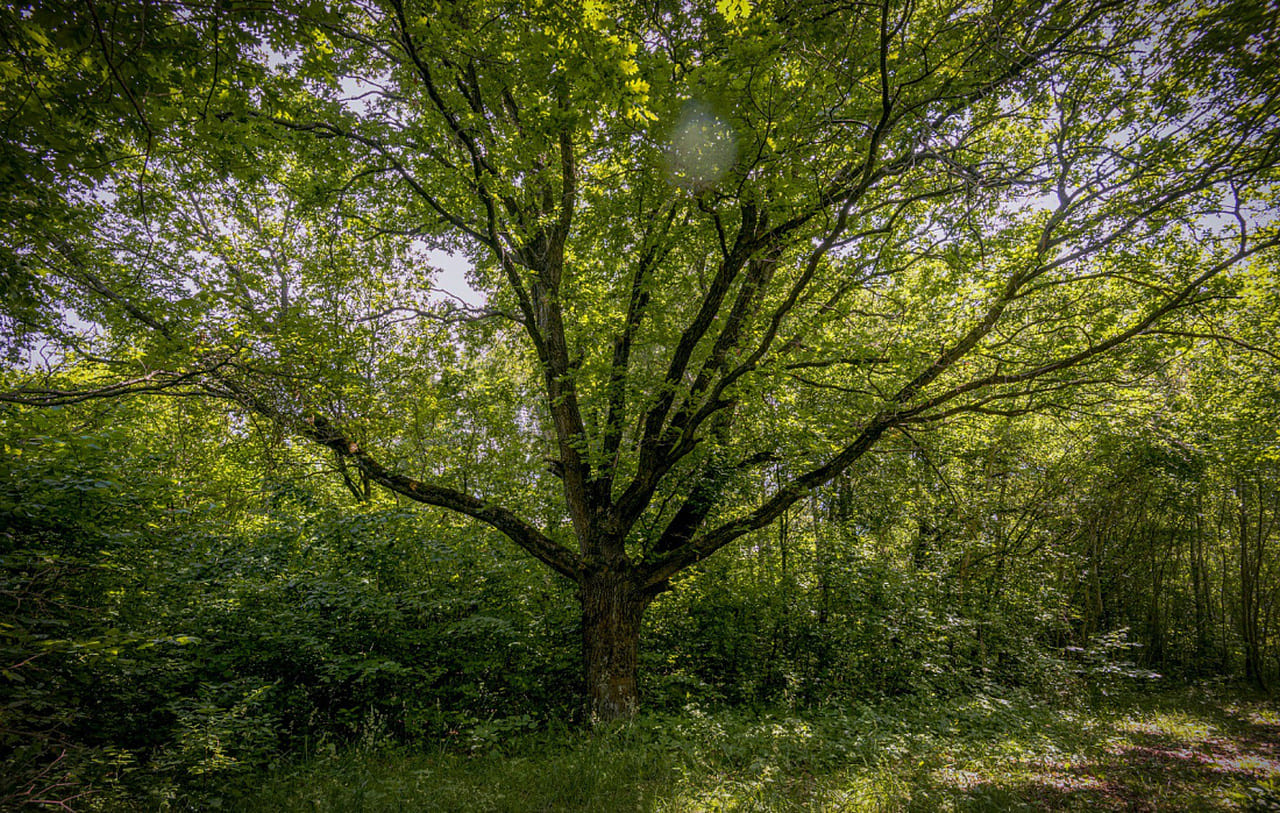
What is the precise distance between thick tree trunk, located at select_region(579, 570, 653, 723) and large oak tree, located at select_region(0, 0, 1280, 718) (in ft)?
0.14

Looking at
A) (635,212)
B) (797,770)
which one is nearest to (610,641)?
(797,770)

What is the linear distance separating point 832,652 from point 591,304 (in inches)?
324

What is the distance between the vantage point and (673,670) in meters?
8.83

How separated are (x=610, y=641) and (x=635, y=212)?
5.90 meters

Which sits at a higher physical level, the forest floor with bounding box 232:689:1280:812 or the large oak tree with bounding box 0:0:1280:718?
the large oak tree with bounding box 0:0:1280:718

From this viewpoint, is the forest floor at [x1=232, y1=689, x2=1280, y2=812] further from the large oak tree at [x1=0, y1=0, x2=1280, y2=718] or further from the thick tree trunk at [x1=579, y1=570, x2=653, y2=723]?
the large oak tree at [x1=0, y1=0, x2=1280, y2=718]

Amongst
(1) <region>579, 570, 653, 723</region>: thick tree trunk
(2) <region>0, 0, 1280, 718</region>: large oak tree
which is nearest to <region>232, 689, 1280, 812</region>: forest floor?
(1) <region>579, 570, 653, 723</region>: thick tree trunk

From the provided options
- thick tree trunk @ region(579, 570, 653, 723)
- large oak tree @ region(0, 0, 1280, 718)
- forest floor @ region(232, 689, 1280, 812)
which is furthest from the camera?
thick tree trunk @ region(579, 570, 653, 723)

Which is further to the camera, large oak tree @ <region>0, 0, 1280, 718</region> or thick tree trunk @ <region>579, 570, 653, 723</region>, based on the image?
thick tree trunk @ <region>579, 570, 653, 723</region>

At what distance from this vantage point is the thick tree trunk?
20.7ft

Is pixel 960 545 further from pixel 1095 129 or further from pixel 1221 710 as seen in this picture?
pixel 1095 129

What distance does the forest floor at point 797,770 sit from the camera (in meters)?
4.20

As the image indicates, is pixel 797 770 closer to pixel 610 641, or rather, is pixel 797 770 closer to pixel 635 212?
pixel 610 641

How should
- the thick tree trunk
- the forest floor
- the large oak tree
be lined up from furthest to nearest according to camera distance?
the thick tree trunk, the forest floor, the large oak tree
